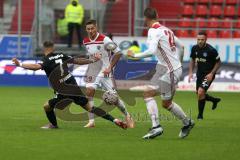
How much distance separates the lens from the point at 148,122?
56.2 feet

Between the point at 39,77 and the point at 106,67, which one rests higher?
the point at 106,67

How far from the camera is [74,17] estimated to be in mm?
31000

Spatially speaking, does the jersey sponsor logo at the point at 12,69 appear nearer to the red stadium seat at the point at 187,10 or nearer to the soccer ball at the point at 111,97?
the red stadium seat at the point at 187,10

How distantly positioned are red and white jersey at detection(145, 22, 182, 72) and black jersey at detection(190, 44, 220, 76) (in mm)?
4904

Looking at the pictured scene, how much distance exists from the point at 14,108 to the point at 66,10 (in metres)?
11.3

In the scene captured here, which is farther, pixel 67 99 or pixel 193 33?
pixel 193 33

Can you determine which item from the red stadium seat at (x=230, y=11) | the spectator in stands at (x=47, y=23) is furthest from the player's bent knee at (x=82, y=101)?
the red stadium seat at (x=230, y=11)

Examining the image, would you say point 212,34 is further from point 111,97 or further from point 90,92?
point 111,97

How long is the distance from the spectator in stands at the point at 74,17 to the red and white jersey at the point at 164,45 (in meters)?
17.4

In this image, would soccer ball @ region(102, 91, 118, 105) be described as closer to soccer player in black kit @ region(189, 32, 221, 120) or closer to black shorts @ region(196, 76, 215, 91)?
soccer player in black kit @ region(189, 32, 221, 120)

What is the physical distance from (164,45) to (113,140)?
6.04 ft

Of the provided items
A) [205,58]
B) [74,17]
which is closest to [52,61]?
[205,58]

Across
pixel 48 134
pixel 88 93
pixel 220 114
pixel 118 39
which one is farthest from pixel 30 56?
pixel 48 134

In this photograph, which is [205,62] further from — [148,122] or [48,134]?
[48,134]
